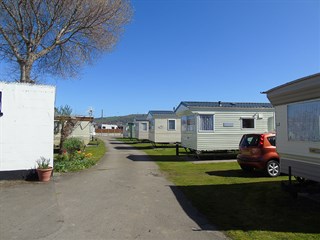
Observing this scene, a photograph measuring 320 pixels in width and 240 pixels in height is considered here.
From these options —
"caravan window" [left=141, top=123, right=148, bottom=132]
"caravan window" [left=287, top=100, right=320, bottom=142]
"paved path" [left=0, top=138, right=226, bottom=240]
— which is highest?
"caravan window" [left=141, top=123, right=148, bottom=132]

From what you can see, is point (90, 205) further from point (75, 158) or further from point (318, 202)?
point (75, 158)

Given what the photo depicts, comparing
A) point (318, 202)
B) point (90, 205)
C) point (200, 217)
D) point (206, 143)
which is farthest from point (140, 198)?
point (206, 143)

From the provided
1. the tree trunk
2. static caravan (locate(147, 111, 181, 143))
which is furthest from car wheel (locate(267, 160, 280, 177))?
static caravan (locate(147, 111, 181, 143))

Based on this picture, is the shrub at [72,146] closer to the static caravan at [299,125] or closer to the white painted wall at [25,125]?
the white painted wall at [25,125]

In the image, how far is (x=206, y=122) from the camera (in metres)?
19.7

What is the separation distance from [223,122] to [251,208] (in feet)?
41.4

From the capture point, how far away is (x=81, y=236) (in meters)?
5.64

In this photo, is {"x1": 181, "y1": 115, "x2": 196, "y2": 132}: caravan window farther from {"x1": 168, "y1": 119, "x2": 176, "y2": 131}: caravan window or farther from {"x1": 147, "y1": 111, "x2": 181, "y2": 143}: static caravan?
{"x1": 168, "y1": 119, "x2": 176, "y2": 131}: caravan window

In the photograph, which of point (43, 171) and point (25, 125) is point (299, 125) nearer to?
point (43, 171)

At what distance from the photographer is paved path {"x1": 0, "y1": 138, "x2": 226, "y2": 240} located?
582 cm

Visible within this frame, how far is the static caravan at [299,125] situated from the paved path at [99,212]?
288 cm

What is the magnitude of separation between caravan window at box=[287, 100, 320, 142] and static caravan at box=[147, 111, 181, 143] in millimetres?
22547

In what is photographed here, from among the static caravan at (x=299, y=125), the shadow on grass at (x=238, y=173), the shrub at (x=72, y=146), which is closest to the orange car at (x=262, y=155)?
the shadow on grass at (x=238, y=173)

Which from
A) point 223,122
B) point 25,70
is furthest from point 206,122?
point 25,70
